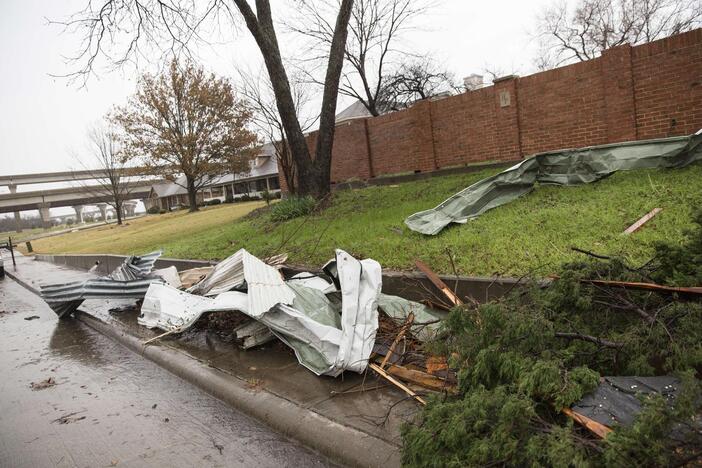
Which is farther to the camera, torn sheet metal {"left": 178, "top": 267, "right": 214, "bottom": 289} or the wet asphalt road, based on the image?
torn sheet metal {"left": 178, "top": 267, "right": 214, "bottom": 289}

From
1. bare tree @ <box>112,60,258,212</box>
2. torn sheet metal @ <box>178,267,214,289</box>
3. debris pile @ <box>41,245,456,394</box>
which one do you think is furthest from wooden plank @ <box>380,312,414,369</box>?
bare tree @ <box>112,60,258,212</box>

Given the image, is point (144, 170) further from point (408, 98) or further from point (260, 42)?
point (260, 42)

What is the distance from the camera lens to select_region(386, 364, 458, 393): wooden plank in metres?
3.52

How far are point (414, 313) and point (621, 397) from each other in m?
2.51

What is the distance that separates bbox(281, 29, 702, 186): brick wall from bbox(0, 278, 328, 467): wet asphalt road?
10335 mm

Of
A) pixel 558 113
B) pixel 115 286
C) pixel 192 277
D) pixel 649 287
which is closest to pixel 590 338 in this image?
pixel 649 287

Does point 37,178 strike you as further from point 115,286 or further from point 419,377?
point 419,377

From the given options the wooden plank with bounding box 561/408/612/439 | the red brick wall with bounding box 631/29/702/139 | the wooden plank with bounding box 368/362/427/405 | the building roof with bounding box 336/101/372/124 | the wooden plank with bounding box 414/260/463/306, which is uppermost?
the building roof with bounding box 336/101/372/124

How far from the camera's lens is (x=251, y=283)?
4828 mm

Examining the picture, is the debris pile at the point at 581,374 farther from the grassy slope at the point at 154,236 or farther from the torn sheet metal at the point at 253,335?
the grassy slope at the point at 154,236

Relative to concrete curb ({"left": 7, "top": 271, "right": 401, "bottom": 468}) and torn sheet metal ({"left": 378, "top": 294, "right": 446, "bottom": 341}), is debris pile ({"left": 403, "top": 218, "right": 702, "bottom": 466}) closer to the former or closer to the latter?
concrete curb ({"left": 7, "top": 271, "right": 401, "bottom": 468})

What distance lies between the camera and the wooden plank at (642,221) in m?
5.31

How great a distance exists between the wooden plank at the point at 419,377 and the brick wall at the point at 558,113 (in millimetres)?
9015

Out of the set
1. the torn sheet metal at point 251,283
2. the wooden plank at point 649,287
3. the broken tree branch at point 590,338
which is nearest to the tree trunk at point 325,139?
the torn sheet metal at point 251,283
